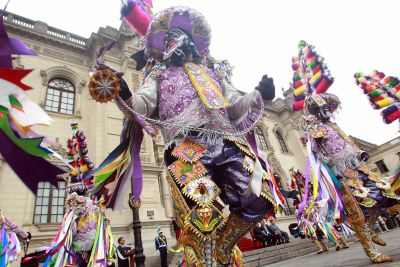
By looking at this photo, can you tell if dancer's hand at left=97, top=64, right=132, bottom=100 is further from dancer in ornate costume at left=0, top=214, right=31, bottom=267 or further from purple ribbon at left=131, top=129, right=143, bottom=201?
dancer in ornate costume at left=0, top=214, right=31, bottom=267

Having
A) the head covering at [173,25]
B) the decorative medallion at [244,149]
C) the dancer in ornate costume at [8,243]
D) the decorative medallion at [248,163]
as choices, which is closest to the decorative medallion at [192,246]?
the decorative medallion at [248,163]

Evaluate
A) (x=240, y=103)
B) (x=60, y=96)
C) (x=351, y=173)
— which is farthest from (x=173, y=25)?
(x=60, y=96)

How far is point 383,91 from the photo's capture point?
4.32 m

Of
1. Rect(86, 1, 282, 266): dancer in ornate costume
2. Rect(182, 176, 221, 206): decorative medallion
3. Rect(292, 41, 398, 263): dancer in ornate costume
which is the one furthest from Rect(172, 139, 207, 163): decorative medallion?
Rect(292, 41, 398, 263): dancer in ornate costume

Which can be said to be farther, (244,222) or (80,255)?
(80,255)

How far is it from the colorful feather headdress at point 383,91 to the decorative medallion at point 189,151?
3.57 m

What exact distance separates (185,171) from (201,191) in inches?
7.7

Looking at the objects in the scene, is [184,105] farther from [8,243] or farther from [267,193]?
[8,243]

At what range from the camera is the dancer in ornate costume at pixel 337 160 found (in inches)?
136

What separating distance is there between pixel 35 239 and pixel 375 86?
10.1 meters

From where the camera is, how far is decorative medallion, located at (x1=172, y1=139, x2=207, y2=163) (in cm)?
198

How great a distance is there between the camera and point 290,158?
20469 mm

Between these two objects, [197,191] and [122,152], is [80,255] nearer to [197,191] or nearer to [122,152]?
[122,152]

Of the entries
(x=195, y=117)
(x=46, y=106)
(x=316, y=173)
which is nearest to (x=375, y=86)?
(x=316, y=173)
